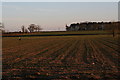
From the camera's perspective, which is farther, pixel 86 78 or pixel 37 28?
pixel 37 28

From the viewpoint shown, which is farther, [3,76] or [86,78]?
[3,76]

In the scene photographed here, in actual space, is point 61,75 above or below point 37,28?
below

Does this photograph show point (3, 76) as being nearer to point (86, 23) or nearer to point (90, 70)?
point (90, 70)

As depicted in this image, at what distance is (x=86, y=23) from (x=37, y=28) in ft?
182

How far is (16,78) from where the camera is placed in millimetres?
7250

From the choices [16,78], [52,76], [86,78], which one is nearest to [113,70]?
[86,78]

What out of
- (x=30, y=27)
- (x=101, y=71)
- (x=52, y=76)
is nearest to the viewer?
(x=52, y=76)

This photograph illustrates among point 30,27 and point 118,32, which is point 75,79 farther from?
point 30,27

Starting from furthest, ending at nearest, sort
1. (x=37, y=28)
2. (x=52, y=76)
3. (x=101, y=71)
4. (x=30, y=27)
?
(x=37, y=28), (x=30, y=27), (x=101, y=71), (x=52, y=76)

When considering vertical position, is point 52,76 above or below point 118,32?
below

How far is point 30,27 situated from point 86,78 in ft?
448

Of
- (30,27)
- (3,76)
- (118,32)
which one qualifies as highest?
(30,27)

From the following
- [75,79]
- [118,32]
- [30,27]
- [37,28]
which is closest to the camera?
[75,79]

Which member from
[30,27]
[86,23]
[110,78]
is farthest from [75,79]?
[86,23]
